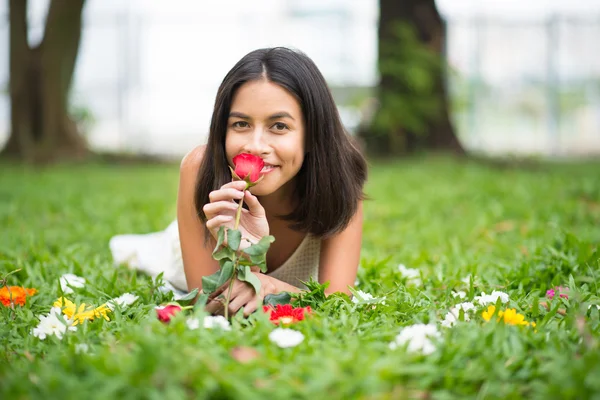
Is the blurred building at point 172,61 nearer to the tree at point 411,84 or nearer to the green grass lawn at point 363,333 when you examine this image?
the tree at point 411,84

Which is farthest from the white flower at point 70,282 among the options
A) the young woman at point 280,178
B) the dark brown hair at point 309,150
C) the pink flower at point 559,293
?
the pink flower at point 559,293

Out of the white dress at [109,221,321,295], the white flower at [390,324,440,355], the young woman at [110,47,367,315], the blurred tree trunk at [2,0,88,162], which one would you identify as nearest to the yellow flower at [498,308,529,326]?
the white flower at [390,324,440,355]

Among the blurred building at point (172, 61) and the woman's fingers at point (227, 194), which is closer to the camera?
the woman's fingers at point (227, 194)

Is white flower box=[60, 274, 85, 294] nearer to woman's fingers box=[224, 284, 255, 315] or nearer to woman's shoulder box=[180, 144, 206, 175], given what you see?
woman's shoulder box=[180, 144, 206, 175]

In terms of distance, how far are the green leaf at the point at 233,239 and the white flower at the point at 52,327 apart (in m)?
0.50

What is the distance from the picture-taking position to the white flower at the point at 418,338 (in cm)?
159

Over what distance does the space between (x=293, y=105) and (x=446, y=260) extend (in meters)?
1.26

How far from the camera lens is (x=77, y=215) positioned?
14.7 ft

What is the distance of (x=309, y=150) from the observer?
223 cm

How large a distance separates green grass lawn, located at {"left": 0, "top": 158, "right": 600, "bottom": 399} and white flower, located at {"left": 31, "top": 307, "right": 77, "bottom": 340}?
29 mm

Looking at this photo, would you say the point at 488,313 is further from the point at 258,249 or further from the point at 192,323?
the point at 192,323

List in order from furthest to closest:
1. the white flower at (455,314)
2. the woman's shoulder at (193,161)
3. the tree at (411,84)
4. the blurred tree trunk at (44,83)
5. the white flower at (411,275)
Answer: the blurred tree trunk at (44,83)
the tree at (411,84)
the white flower at (411,275)
the woman's shoulder at (193,161)
the white flower at (455,314)

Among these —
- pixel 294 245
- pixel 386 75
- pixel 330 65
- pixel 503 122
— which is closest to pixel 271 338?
pixel 294 245

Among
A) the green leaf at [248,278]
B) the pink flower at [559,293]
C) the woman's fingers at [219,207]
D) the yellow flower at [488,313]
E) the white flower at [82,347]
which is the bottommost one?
the pink flower at [559,293]
